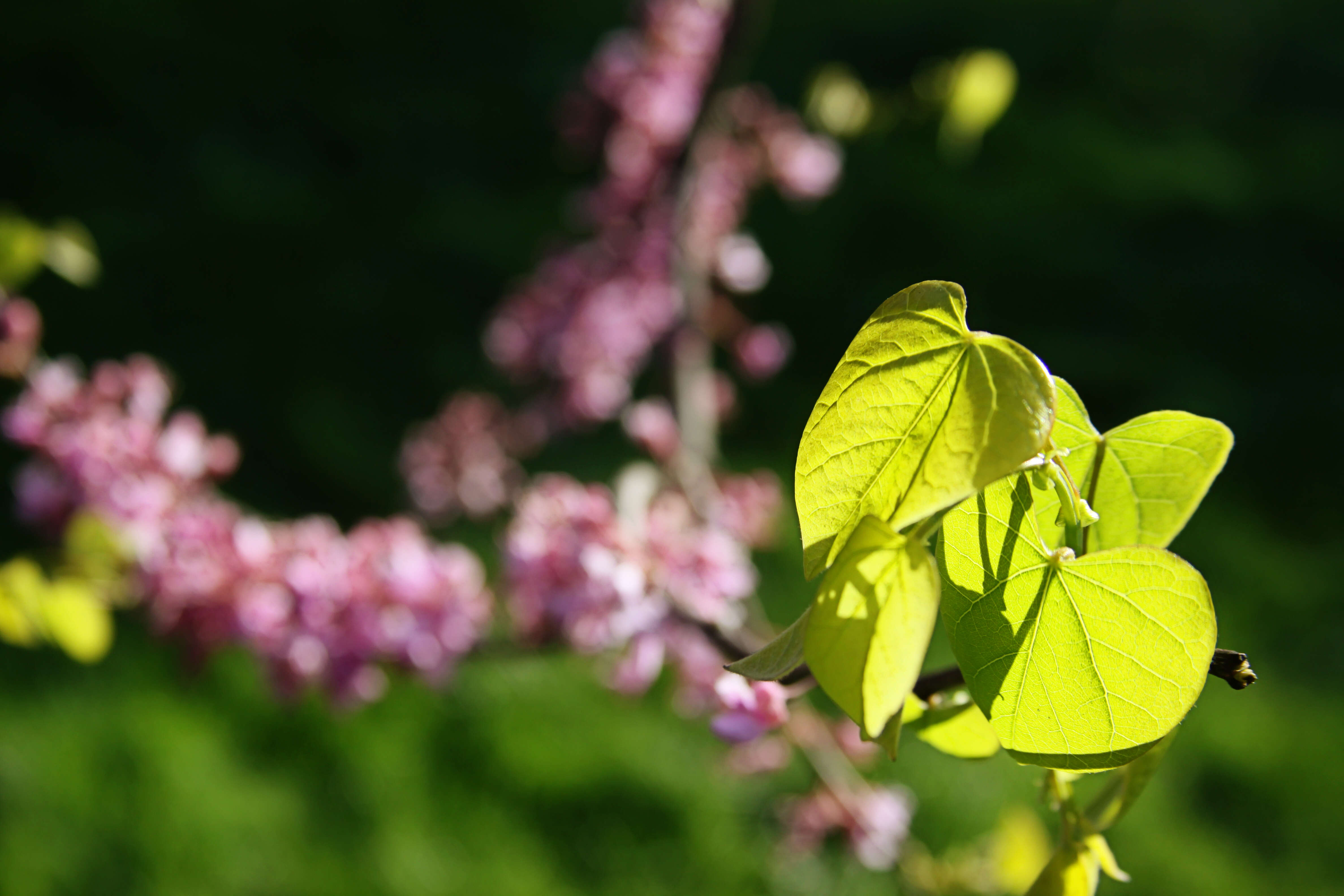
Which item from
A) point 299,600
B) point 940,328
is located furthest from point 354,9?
point 940,328

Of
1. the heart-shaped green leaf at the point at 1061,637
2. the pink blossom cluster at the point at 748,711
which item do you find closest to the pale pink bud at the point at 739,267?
the pink blossom cluster at the point at 748,711

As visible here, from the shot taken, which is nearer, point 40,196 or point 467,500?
point 467,500

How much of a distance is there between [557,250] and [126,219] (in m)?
2.27

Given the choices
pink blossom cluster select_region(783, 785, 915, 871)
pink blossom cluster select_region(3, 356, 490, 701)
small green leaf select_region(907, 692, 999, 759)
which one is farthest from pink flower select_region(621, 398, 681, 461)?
small green leaf select_region(907, 692, 999, 759)

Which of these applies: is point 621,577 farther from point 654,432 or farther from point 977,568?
point 977,568

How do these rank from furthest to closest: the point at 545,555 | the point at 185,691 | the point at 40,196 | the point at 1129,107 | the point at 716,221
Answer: the point at 1129,107
the point at 40,196
the point at 185,691
the point at 716,221
the point at 545,555

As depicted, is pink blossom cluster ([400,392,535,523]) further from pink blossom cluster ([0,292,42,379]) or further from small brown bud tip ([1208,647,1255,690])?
small brown bud tip ([1208,647,1255,690])

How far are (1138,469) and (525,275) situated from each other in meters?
2.80

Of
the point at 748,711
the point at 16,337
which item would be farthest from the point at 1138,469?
the point at 16,337

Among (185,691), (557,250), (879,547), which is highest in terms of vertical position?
(879,547)

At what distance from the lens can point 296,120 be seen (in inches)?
144

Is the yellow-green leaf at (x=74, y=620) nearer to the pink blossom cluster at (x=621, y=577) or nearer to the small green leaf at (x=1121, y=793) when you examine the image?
the pink blossom cluster at (x=621, y=577)

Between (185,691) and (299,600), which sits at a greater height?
(299,600)

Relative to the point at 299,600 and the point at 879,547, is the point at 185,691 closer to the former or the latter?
the point at 299,600
